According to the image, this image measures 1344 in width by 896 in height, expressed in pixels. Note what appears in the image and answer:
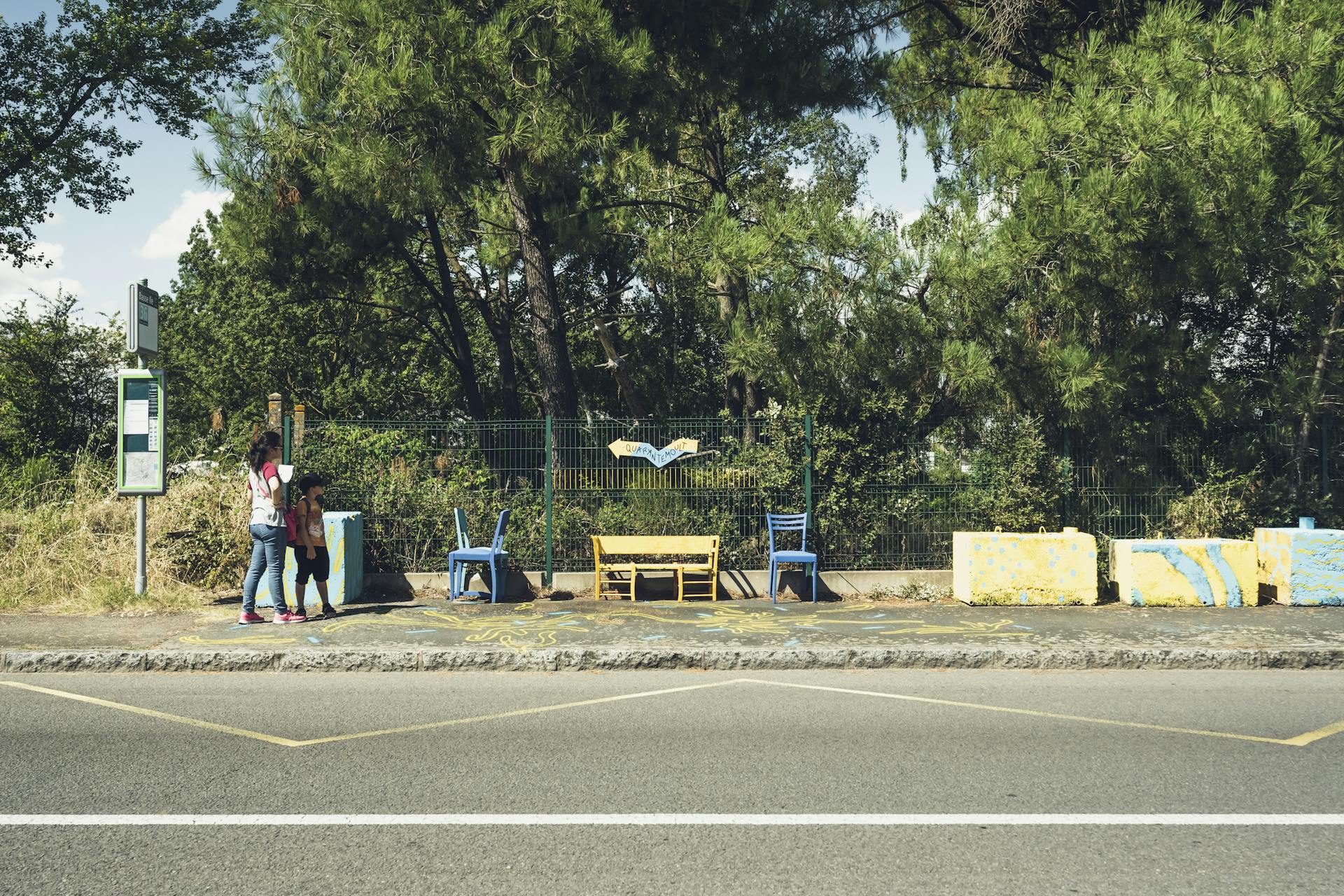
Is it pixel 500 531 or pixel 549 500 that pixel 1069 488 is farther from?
pixel 500 531

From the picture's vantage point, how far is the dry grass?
413 inches

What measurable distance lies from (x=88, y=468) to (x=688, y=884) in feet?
40.5

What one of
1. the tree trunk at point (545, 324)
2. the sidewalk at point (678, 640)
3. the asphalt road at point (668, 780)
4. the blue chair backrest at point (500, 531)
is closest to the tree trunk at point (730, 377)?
the tree trunk at point (545, 324)

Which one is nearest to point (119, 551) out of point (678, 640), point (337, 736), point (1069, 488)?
point (678, 640)

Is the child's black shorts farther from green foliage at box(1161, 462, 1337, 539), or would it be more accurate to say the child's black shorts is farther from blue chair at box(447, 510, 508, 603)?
green foliage at box(1161, 462, 1337, 539)

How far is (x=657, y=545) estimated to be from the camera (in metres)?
11.5

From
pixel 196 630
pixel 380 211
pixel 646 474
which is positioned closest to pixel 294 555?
pixel 196 630

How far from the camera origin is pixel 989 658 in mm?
8117

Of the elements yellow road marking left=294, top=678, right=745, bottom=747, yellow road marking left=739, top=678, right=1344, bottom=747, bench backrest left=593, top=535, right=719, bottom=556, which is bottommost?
yellow road marking left=739, top=678, right=1344, bottom=747

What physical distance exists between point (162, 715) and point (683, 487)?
6.65m

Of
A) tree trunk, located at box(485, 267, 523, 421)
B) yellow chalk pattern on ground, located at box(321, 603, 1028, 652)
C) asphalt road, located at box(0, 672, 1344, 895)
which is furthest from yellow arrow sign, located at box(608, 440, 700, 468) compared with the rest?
tree trunk, located at box(485, 267, 523, 421)

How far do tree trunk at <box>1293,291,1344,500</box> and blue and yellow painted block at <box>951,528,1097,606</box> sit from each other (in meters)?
3.18

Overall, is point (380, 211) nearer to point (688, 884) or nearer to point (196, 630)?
point (196, 630)

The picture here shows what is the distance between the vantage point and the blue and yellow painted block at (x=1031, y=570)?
35.6ft
